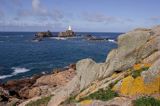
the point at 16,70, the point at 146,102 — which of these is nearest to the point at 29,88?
the point at 16,70

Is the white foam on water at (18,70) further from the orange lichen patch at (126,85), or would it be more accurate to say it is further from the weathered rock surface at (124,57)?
the orange lichen patch at (126,85)

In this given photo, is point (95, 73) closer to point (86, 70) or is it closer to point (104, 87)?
point (86, 70)

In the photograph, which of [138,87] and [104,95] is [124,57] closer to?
[104,95]

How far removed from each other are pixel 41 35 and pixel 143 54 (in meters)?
177

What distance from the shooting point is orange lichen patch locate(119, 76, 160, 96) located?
16.4 m

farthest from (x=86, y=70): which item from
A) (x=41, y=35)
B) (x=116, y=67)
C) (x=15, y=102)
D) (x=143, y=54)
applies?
(x=41, y=35)

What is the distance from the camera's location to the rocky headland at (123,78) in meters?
16.5

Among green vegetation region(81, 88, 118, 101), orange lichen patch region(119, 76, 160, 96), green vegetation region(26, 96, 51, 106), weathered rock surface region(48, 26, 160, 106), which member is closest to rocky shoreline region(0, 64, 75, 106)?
green vegetation region(26, 96, 51, 106)

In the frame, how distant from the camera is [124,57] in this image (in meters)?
24.2

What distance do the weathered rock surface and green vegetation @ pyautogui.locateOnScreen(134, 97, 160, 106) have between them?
7.67m

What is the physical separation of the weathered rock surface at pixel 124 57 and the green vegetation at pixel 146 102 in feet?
25.2

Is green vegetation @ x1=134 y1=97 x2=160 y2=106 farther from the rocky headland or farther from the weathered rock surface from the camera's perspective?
the weathered rock surface

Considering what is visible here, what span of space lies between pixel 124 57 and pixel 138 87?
7.46 m

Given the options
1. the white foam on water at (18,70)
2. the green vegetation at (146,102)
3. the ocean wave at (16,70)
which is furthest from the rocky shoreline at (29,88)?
the green vegetation at (146,102)
